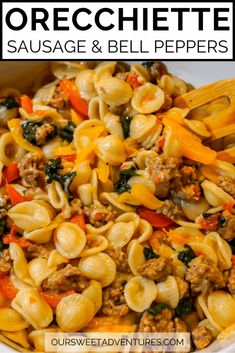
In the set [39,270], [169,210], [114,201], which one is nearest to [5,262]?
[39,270]

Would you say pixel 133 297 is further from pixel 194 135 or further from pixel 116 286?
pixel 194 135

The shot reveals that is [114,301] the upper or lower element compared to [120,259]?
lower

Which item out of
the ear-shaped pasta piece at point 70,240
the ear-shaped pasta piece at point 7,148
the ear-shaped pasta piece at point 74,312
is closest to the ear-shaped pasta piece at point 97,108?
the ear-shaped pasta piece at point 7,148

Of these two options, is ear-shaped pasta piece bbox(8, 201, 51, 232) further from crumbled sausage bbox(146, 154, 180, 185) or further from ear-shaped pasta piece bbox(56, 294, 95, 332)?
crumbled sausage bbox(146, 154, 180, 185)

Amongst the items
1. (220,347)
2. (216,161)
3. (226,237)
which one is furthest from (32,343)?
(216,161)

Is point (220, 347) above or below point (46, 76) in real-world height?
below

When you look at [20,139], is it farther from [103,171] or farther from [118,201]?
[118,201]
